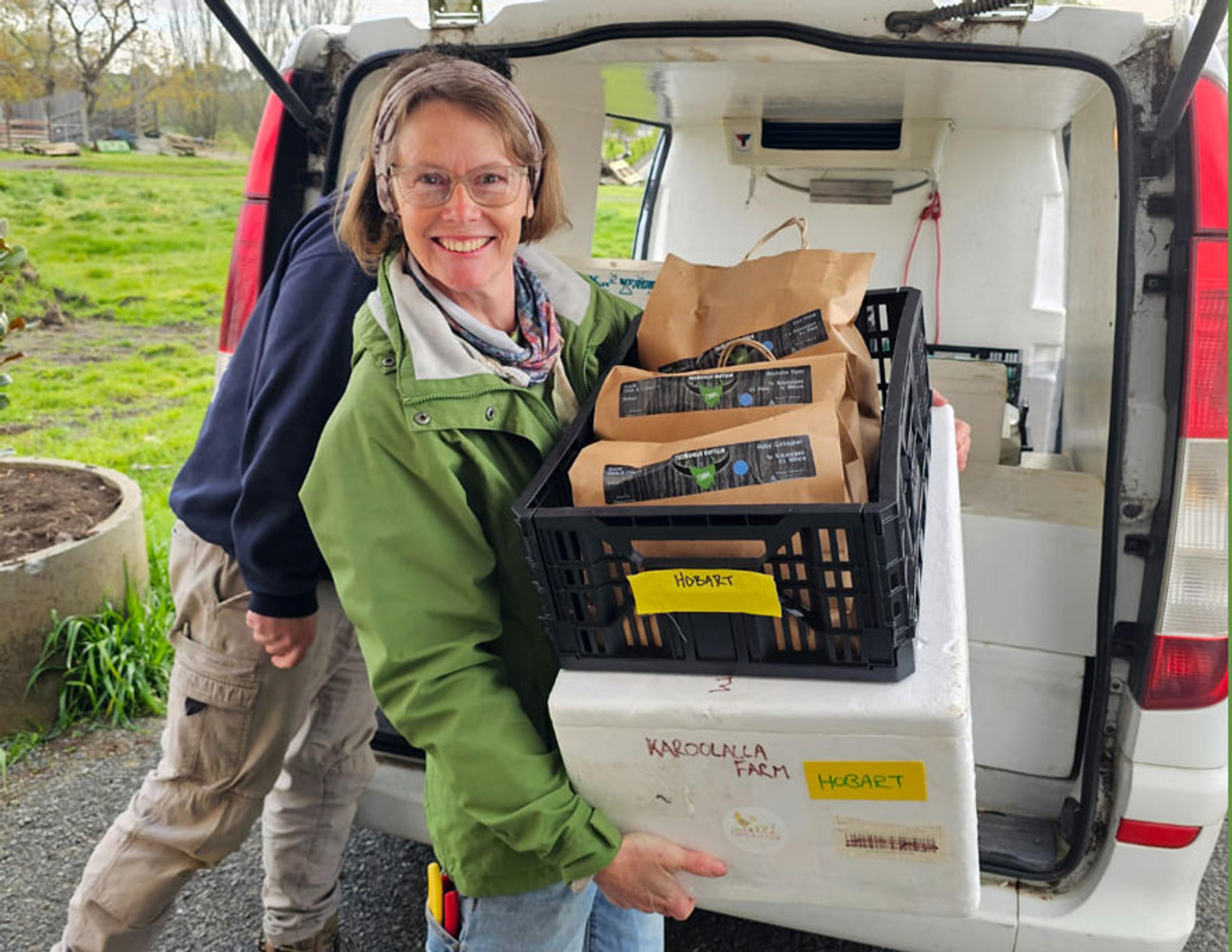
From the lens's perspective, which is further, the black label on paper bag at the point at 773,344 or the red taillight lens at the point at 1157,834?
the red taillight lens at the point at 1157,834

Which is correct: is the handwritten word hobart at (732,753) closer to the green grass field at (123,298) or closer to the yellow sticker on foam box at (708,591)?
the yellow sticker on foam box at (708,591)

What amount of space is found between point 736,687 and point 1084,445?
161 centimetres

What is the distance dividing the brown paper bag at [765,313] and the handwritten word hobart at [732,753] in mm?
492

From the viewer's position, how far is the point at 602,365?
68.7 inches

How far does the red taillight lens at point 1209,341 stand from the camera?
167 cm

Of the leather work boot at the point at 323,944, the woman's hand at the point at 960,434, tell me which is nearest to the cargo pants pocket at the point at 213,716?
the leather work boot at the point at 323,944

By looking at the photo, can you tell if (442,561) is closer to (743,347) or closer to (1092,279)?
(743,347)

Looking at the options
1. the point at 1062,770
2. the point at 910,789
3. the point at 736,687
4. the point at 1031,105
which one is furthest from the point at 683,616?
the point at 1031,105

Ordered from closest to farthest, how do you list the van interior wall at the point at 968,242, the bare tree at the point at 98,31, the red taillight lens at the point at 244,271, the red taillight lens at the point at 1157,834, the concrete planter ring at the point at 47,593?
the red taillight lens at the point at 1157,834, the red taillight lens at the point at 244,271, the concrete planter ring at the point at 47,593, the van interior wall at the point at 968,242, the bare tree at the point at 98,31

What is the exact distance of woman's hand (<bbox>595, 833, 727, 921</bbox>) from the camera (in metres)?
1.41

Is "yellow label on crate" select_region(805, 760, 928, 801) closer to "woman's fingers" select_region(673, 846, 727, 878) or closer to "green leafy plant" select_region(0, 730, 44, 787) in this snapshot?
"woman's fingers" select_region(673, 846, 727, 878)

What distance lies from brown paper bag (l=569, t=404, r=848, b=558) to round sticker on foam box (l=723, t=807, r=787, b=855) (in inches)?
12.9

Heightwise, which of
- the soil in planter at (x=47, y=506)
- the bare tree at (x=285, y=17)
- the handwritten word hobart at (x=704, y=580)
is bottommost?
the soil in planter at (x=47, y=506)

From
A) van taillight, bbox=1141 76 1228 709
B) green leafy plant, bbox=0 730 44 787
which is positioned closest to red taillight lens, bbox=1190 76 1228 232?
van taillight, bbox=1141 76 1228 709
